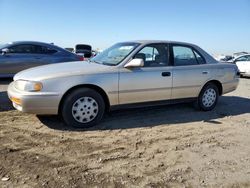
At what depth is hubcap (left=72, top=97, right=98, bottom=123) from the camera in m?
4.98

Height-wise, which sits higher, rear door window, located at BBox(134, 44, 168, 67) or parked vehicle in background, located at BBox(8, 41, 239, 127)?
rear door window, located at BBox(134, 44, 168, 67)

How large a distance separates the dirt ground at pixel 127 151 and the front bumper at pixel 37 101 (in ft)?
1.15

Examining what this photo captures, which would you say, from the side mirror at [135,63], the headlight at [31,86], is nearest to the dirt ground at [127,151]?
the headlight at [31,86]

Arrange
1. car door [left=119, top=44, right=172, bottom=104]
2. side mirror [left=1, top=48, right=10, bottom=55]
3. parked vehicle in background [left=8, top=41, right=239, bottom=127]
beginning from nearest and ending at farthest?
parked vehicle in background [left=8, top=41, right=239, bottom=127]
car door [left=119, top=44, right=172, bottom=104]
side mirror [left=1, top=48, right=10, bottom=55]

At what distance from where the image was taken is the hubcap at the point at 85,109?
498 centimetres

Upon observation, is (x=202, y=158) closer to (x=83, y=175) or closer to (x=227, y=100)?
(x=83, y=175)

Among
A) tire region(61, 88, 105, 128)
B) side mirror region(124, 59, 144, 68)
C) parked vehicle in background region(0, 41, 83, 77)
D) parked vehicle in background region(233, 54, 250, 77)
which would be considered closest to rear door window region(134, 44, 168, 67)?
side mirror region(124, 59, 144, 68)

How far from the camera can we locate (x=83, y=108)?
5023 millimetres

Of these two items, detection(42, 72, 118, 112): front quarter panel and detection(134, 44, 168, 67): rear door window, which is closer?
detection(42, 72, 118, 112): front quarter panel

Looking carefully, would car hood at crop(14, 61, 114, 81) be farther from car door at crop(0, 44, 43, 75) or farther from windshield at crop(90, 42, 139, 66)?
car door at crop(0, 44, 43, 75)

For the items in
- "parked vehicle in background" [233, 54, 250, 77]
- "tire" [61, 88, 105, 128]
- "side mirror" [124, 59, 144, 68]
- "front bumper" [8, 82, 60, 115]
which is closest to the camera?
"front bumper" [8, 82, 60, 115]

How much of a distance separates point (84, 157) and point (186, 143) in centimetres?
167

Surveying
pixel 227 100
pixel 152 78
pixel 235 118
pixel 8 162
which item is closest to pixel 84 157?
pixel 8 162

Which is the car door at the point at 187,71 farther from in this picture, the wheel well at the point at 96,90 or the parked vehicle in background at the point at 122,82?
the wheel well at the point at 96,90
